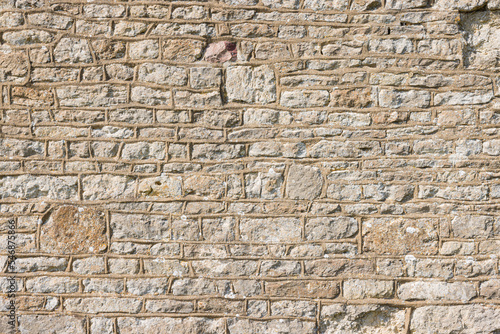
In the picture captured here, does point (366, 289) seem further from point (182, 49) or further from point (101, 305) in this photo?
point (182, 49)

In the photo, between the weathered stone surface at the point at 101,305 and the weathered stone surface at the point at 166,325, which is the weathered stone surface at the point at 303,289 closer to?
the weathered stone surface at the point at 166,325

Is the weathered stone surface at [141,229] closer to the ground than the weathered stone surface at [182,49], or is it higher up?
closer to the ground

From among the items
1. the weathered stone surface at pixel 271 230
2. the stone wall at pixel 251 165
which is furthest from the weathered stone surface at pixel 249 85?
the weathered stone surface at pixel 271 230

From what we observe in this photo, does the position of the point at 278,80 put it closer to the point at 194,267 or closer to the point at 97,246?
the point at 194,267

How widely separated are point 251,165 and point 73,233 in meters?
1.37

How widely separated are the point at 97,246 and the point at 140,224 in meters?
0.34

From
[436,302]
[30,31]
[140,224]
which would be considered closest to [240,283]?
[140,224]

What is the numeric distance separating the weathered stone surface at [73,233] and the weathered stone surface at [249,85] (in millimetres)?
1346

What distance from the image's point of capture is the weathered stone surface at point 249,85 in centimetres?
293

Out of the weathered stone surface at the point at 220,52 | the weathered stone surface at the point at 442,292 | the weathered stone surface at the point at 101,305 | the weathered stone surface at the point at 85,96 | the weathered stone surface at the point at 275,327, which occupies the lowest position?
the weathered stone surface at the point at 275,327

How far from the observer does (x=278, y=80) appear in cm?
293

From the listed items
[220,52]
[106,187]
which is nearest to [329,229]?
[220,52]

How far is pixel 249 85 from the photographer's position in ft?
9.60

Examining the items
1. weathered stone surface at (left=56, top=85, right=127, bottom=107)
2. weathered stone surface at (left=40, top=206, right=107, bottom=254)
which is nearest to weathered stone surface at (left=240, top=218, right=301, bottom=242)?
weathered stone surface at (left=40, top=206, right=107, bottom=254)
